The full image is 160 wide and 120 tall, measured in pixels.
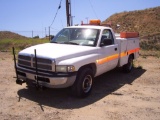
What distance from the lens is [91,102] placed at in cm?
605

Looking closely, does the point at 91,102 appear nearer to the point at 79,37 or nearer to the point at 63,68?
the point at 63,68

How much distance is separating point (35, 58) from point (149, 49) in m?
13.1

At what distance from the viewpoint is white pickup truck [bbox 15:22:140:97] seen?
5.66 m

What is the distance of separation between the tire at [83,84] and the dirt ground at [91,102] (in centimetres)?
16

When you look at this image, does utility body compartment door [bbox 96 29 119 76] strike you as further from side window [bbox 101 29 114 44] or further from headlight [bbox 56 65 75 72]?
headlight [bbox 56 65 75 72]

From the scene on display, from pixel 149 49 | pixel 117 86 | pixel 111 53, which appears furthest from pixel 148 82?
pixel 149 49

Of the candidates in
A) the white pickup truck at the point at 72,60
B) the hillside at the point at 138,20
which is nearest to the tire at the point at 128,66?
the white pickup truck at the point at 72,60

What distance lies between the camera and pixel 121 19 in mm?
57344

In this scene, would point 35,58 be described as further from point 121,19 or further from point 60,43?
point 121,19

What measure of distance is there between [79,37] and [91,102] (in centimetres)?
210

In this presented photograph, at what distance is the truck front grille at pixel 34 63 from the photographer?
564 centimetres

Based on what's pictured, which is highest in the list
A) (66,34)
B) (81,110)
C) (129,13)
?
(129,13)

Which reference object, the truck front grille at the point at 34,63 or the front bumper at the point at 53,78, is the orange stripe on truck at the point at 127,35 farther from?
the truck front grille at the point at 34,63

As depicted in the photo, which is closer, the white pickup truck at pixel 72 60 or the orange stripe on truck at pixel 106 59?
the white pickup truck at pixel 72 60
